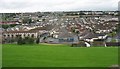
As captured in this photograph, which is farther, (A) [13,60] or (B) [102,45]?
(B) [102,45]

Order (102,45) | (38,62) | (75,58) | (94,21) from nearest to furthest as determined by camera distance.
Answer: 1. (38,62)
2. (75,58)
3. (102,45)
4. (94,21)

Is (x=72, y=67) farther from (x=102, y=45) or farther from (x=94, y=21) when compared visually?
(x=94, y=21)

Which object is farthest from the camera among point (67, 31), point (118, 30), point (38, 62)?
point (67, 31)

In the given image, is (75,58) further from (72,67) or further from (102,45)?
(102,45)

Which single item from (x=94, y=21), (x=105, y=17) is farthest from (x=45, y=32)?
(x=105, y=17)

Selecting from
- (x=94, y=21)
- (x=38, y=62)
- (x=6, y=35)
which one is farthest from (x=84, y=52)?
(x=94, y=21)

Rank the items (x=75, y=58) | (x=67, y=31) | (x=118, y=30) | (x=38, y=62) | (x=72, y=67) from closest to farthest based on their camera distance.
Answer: (x=72, y=67) → (x=38, y=62) → (x=75, y=58) → (x=118, y=30) → (x=67, y=31)

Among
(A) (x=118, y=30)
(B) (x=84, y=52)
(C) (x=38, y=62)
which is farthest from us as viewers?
(A) (x=118, y=30)

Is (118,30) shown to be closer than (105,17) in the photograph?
Yes

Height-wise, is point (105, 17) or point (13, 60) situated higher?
point (105, 17)
